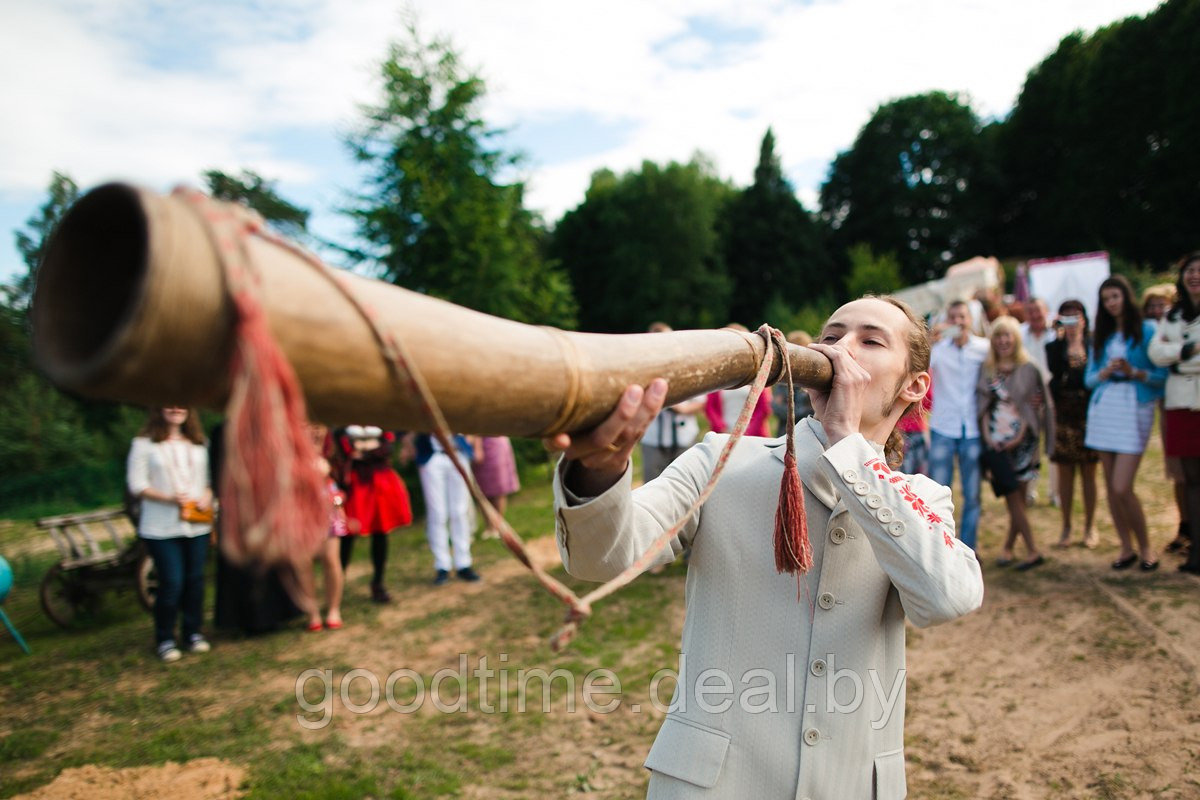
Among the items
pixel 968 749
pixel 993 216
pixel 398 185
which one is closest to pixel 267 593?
pixel 968 749

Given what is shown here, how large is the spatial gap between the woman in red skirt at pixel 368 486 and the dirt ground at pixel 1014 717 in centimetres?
152

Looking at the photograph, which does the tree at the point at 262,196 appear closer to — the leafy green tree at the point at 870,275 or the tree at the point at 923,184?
the leafy green tree at the point at 870,275

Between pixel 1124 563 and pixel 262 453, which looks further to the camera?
pixel 1124 563

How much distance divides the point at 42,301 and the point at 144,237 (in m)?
0.22

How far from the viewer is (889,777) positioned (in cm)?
199

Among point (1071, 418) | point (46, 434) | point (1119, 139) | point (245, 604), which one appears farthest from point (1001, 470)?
point (1119, 139)

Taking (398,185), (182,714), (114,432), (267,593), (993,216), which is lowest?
(182,714)

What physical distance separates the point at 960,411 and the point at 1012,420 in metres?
0.47

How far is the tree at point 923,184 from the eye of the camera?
42750 millimetres

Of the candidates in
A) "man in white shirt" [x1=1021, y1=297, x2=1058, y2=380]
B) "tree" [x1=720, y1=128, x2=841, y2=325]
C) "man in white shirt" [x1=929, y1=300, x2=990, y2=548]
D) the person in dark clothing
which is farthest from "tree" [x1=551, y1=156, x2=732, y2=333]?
the person in dark clothing

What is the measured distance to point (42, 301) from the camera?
36.7 inches

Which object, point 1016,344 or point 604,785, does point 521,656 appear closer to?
point 604,785

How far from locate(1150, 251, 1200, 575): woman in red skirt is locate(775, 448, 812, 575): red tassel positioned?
19.4ft

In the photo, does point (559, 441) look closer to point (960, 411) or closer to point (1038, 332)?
point (960, 411)
